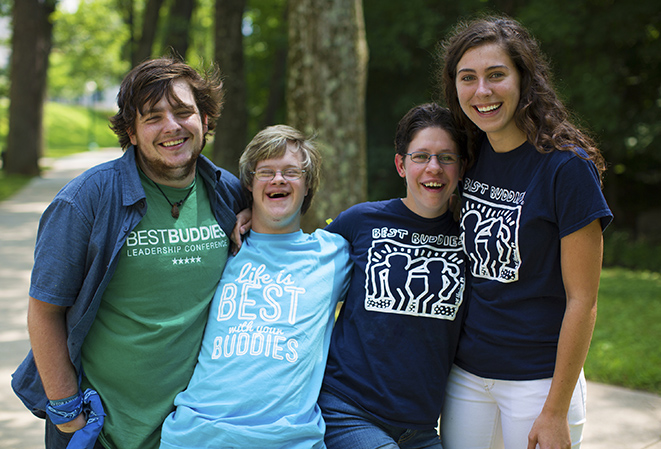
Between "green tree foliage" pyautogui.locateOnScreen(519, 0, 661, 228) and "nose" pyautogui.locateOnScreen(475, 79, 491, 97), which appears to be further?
"green tree foliage" pyautogui.locateOnScreen(519, 0, 661, 228)

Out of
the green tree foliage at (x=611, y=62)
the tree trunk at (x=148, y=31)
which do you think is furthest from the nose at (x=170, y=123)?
the tree trunk at (x=148, y=31)

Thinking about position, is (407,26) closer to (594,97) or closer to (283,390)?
(594,97)

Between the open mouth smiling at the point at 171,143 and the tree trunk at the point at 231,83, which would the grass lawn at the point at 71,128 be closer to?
the tree trunk at the point at 231,83

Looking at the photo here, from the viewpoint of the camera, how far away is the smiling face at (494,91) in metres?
2.32

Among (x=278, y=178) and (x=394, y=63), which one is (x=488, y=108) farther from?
(x=394, y=63)

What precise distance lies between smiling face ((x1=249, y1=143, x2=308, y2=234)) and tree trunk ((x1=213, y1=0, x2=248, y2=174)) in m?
9.44

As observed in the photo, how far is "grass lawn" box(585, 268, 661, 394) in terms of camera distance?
5094 millimetres

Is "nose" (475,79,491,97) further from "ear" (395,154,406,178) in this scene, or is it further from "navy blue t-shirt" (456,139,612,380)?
"ear" (395,154,406,178)

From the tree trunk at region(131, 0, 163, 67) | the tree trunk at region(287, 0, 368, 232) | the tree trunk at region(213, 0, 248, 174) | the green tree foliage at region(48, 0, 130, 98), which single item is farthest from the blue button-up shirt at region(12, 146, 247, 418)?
the green tree foliage at region(48, 0, 130, 98)

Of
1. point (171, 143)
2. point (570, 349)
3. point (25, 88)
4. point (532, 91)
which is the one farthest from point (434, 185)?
point (25, 88)

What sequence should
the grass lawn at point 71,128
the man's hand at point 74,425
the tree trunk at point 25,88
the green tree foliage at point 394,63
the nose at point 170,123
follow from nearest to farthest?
the man's hand at point 74,425 < the nose at point 170,123 < the green tree foliage at point 394,63 < the tree trunk at point 25,88 < the grass lawn at point 71,128

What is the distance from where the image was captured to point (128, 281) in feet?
7.92

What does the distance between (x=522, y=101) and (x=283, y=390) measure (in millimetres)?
1519

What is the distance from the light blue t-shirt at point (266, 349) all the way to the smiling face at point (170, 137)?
0.50 m
